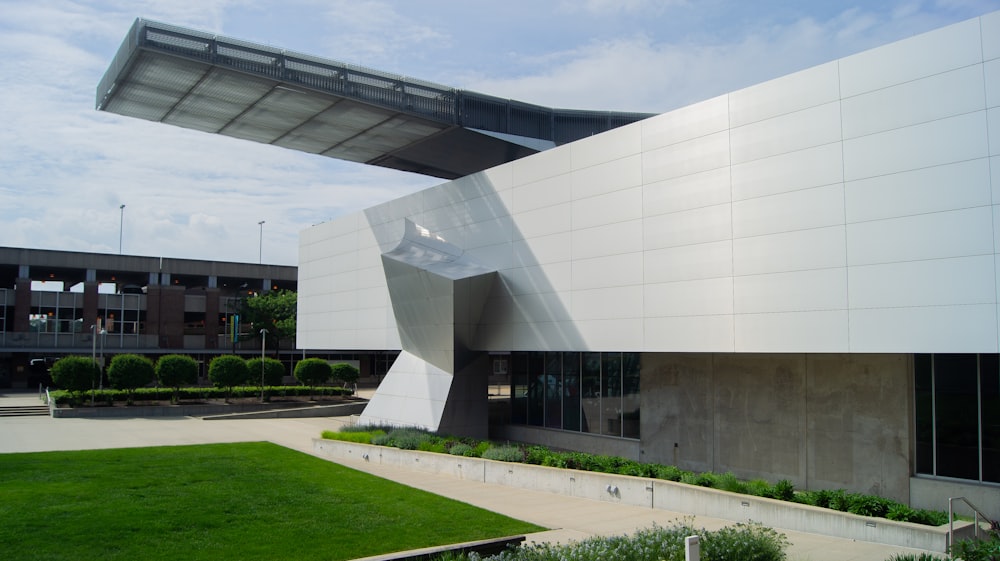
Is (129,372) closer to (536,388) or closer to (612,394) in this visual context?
(536,388)

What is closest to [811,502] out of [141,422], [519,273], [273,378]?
[519,273]

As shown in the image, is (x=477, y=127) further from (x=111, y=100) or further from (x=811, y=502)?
(x=811, y=502)

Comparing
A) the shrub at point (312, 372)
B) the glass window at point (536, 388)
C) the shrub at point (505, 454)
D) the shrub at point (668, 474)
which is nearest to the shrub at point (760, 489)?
the shrub at point (668, 474)

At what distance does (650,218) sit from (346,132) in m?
15.6

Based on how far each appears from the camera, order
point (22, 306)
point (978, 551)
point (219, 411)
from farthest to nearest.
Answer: point (22, 306)
point (219, 411)
point (978, 551)

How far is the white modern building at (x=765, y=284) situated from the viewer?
16.9m

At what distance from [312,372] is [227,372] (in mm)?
6067

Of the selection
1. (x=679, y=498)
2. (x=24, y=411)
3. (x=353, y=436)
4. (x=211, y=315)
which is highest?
(x=211, y=315)

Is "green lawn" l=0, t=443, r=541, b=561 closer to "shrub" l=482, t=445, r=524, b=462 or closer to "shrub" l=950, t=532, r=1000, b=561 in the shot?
"shrub" l=482, t=445, r=524, b=462

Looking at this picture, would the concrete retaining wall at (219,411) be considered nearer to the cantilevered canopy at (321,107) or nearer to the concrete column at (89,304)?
the cantilevered canopy at (321,107)

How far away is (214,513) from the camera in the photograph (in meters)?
15.3

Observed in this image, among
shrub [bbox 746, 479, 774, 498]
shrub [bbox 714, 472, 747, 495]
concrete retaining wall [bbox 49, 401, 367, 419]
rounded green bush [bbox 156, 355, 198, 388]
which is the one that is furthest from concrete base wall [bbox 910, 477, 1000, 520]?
rounded green bush [bbox 156, 355, 198, 388]

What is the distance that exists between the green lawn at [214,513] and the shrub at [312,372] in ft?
102

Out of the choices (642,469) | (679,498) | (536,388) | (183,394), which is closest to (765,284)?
(642,469)
